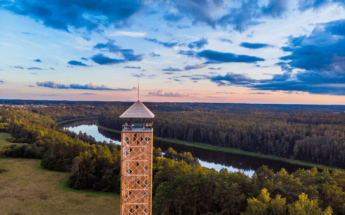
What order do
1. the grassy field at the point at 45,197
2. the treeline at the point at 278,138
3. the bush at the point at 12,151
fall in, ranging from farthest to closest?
1. the treeline at the point at 278,138
2. the bush at the point at 12,151
3. the grassy field at the point at 45,197

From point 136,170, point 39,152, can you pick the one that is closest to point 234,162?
point 39,152

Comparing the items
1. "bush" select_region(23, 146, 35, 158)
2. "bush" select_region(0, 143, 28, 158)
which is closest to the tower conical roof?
"bush" select_region(23, 146, 35, 158)

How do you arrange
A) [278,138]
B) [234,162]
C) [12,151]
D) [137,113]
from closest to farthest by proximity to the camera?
[137,113], [12,151], [234,162], [278,138]

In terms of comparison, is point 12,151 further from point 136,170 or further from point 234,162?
point 234,162

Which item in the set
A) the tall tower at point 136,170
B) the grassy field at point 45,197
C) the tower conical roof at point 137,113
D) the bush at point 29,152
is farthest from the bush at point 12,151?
the tower conical roof at point 137,113

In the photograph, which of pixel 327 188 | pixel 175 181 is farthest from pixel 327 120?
pixel 175 181

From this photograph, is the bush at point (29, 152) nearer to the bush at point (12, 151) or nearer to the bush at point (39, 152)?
the bush at point (39, 152)
